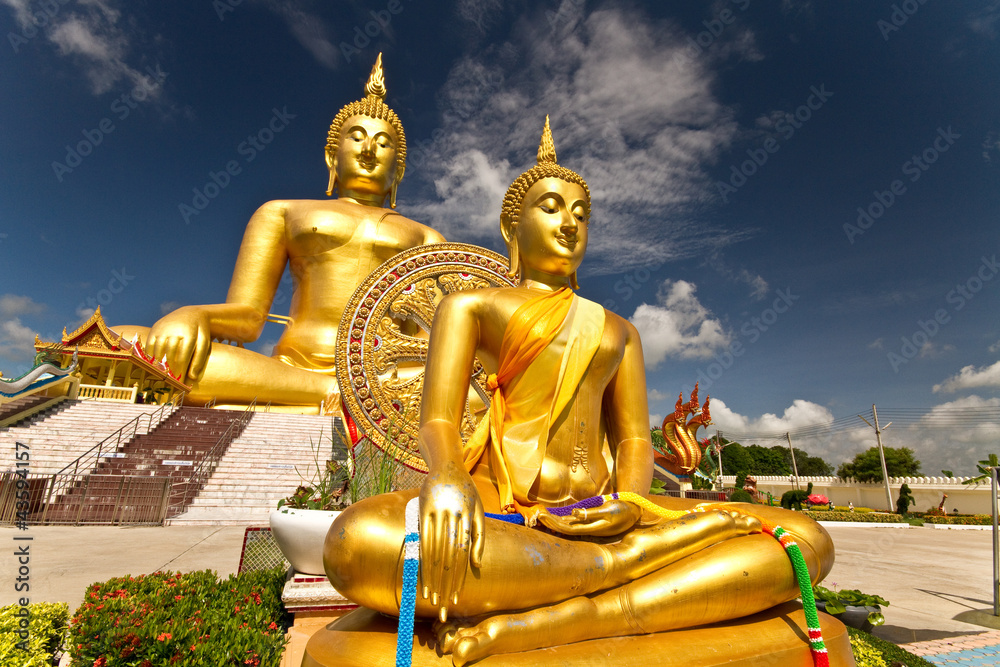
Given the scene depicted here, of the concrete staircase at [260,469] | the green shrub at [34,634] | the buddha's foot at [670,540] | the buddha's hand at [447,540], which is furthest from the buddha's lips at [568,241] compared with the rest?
the concrete staircase at [260,469]

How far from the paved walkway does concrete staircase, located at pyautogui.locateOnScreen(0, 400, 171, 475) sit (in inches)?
109

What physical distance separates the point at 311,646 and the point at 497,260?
142 inches

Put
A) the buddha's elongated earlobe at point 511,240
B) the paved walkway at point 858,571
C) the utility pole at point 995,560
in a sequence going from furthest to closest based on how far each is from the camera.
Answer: the utility pole at point 995,560 < the paved walkway at point 858,571 < the buddha's elongated earlobe at point 511,240

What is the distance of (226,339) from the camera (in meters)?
12.0

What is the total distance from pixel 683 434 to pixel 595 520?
8013mm

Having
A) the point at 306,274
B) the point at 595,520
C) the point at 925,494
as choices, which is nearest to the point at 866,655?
the point at 595,520

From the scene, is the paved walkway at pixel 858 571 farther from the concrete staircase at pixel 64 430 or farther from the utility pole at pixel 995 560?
the concrete staircase at pixel 64 430

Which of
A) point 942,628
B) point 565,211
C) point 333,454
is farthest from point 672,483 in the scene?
point 565,211

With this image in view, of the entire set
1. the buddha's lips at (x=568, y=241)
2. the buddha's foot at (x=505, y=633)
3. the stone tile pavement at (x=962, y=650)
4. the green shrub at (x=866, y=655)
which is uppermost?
the buddha's lips at (x=568, y=241)

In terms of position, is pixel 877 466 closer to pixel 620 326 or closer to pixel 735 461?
pixel 735 461

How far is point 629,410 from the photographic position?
3.09 m

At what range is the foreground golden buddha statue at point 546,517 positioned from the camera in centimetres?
184

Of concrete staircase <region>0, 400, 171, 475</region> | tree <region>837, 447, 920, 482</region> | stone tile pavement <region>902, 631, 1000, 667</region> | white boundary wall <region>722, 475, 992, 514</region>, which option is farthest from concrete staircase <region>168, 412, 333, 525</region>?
tree <region>837, 447, 920, 482</region>

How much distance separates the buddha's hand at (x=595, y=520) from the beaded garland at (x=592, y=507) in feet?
0.12
